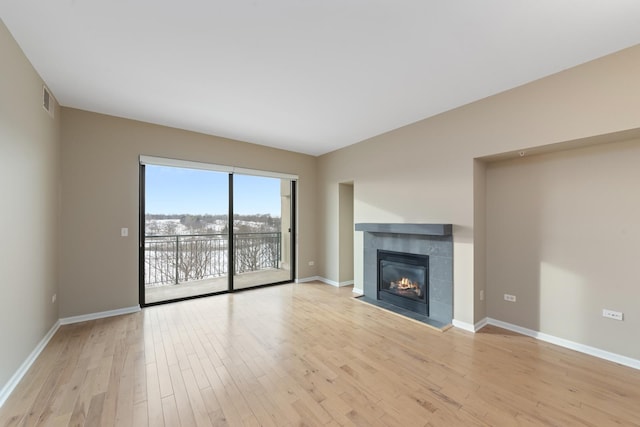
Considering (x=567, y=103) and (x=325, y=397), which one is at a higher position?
(x=567, y=103)

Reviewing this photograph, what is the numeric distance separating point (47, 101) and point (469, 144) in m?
4.82

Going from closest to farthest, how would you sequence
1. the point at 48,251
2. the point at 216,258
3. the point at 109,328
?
the point at 48,251, the point at 109,328, the point at 216,258

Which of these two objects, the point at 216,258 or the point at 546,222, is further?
the point at 216,258

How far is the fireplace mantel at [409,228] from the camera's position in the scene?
3.16 metres

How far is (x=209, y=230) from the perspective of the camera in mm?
4574

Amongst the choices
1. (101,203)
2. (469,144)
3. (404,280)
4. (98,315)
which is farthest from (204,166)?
(469,144)

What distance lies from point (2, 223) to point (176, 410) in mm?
1885

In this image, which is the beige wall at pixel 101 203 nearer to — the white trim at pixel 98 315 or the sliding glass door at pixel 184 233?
the white trim at pixel 98 315

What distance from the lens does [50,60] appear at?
7.53ft

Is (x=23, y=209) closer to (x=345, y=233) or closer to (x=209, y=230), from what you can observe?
(x=209, y=230)

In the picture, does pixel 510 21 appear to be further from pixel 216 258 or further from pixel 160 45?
pixel 216 258

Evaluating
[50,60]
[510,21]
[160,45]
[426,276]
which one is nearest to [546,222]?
[426,276]

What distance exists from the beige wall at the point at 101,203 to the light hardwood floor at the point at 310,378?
45 centimetres

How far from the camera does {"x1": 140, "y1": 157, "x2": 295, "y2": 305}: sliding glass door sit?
13.3ft
